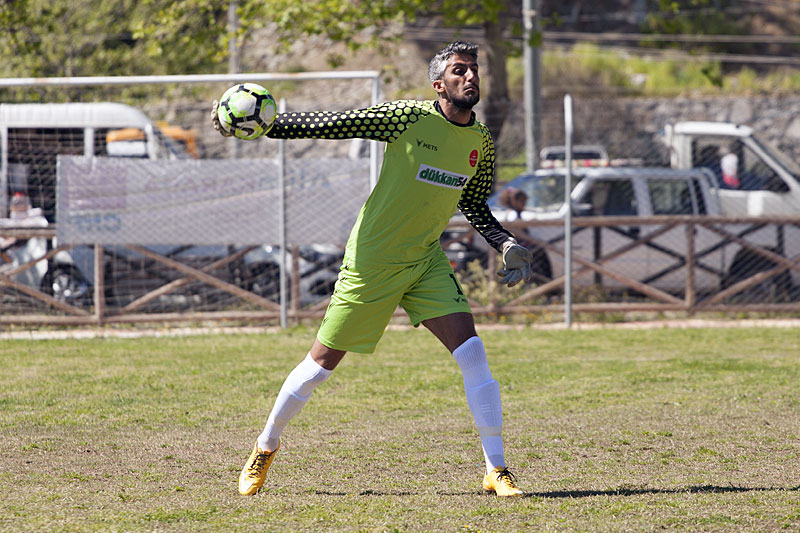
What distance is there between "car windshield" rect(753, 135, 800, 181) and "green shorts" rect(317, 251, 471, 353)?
9.73 m

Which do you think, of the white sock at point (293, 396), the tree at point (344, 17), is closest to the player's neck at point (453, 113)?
the white sock at point (293, 396)

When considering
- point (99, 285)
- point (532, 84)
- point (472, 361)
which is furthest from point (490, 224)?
point (532, 84)

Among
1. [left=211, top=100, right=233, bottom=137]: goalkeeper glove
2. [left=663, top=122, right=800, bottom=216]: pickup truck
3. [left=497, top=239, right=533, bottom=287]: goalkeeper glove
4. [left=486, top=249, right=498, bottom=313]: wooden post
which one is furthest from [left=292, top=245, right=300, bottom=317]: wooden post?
[left=211, top=100, right=233, bottom=137]: goalkeeper glove

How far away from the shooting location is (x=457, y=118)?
15.5ft

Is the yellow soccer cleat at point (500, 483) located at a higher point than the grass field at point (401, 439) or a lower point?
higher

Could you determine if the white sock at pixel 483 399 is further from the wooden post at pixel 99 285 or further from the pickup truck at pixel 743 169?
the pickup truck at pixel 743 169

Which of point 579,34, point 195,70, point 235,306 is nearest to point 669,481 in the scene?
point 235,306

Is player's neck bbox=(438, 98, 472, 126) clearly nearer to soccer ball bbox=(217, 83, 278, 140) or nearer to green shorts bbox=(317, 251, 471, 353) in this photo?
green shorts bbox=(317, 251, 471, 353)

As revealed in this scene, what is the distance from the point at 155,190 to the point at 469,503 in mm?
7306

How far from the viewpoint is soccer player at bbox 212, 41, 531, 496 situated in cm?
465

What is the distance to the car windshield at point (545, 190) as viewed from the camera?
12.5m

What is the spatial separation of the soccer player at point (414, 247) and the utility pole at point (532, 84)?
25.4 ft

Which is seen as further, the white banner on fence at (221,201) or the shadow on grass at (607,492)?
the white banner on fence at (221,201)

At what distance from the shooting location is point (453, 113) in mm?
4727
